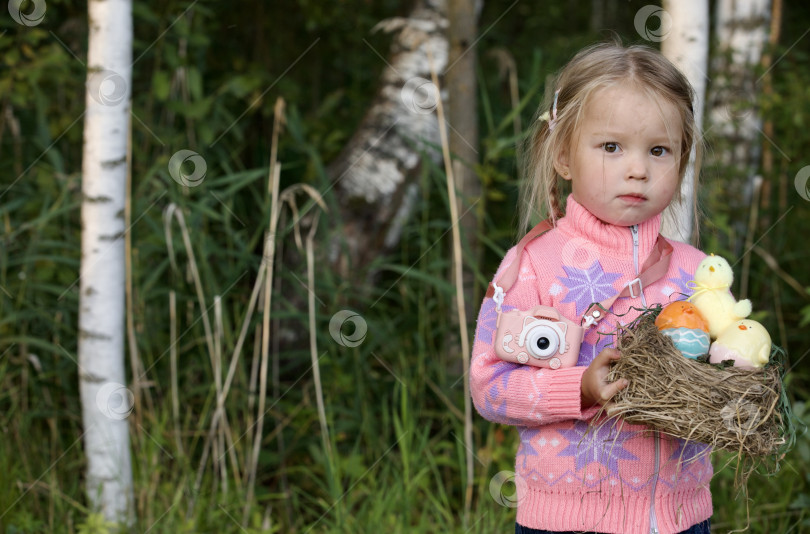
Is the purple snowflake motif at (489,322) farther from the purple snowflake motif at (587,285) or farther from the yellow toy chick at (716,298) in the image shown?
the yellow toy chick at (716,298)

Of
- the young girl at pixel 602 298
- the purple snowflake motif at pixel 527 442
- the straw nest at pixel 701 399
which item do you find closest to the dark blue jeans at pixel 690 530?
the young girl at pixel 602 298

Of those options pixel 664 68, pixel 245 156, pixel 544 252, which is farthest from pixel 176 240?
pixel 664 68

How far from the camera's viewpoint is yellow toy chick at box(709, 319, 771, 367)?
1.43 meters

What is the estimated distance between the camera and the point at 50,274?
3270 mm

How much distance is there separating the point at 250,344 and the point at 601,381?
2.07 meters

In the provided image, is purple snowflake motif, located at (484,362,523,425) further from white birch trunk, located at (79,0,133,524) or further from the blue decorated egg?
white birch trunk, located at (79,0,133,524)

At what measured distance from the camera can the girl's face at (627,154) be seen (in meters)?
1.63

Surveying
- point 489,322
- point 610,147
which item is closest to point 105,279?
point 489,322

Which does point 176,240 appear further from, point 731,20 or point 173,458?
point 731,20

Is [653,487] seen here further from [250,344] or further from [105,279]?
[250,344]

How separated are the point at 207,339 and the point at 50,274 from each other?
740 millimetres

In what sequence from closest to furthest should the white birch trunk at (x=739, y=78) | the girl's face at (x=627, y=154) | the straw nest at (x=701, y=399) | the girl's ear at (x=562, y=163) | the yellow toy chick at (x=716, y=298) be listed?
1. the straw nest at (x=701, y=399)
2. the yellow toy chick at (x=716, y=298)
3. the girl's face at (x=627, y=154)
4. the girl's ear at (x=562, y=163)
5. the white birch trunk at (x=739, y=78)

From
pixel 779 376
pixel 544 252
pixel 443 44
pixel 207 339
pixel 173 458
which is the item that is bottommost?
pixel 173 458

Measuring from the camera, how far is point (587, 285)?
1696mm
